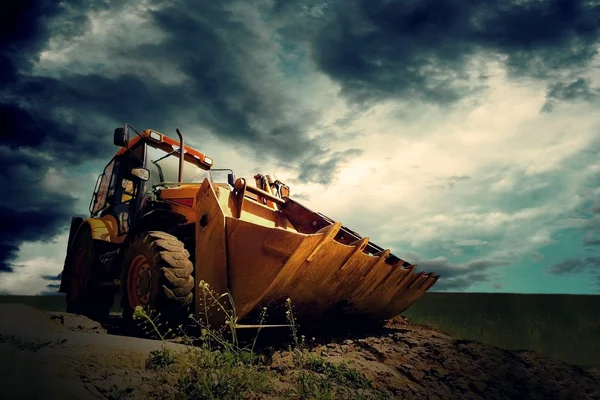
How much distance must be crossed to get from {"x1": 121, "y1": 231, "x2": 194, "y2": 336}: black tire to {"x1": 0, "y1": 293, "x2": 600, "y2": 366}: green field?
542cm

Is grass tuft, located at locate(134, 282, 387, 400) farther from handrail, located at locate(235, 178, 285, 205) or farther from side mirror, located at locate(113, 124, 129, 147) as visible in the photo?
side mirror, located at locate(113, 124, 129, 147)

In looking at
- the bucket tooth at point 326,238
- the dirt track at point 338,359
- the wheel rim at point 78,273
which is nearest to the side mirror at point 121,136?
the dirt track at point 338,359

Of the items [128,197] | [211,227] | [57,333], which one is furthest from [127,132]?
[57,333]

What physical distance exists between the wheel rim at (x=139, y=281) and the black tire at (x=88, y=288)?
6.11 feet

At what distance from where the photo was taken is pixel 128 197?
22.0 feet

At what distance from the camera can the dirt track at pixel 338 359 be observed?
2377 millimetres

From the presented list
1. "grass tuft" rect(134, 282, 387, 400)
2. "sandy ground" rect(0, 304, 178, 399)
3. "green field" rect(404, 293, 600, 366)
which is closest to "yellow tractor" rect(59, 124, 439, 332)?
"grass tuft" rect(134, 282, 387, 400)

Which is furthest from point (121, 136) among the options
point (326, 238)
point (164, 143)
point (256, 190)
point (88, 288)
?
point (326, 238)

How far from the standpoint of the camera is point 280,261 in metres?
3.51

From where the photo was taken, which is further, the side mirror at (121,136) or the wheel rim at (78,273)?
the wheel rim at (78,273)

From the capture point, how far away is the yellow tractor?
3662 millimetres

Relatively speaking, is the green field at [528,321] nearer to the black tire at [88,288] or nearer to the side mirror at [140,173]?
the black tire at [88,288]

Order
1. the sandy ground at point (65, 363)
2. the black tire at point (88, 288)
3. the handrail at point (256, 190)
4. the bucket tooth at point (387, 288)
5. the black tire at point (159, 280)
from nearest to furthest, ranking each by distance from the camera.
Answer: the sandy ground at point (65, 363), the black tire at point (159, 280), the handrail at point (256, 190), the bucket tooth at point (387, 288), the black tire at point (88, 288)

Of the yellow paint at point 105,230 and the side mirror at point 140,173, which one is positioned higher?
the side mirror at point 140,173
